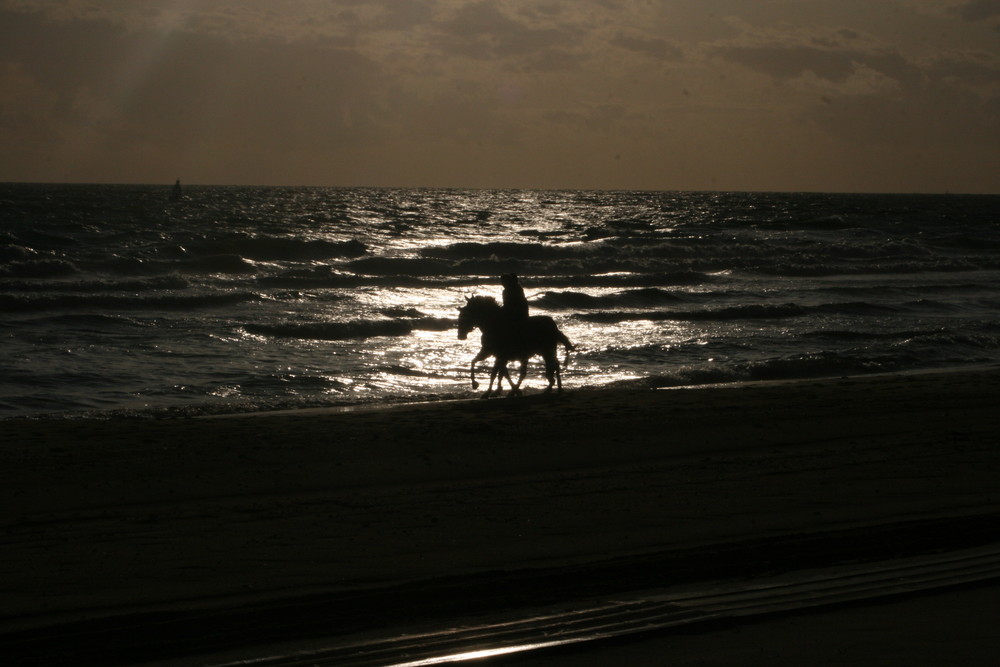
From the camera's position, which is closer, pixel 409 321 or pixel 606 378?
pixel 606 378

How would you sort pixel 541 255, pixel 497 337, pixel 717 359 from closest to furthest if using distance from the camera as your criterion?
1. pixel 497 337
2. pixel 717 359
3. pixel 541 255

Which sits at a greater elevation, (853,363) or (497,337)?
(497,337)

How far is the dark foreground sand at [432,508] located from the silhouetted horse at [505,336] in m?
1.66

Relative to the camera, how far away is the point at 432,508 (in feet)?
24.7

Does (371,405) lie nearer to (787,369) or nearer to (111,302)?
(787,369)

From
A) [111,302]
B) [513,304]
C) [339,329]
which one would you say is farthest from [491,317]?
[111,302]

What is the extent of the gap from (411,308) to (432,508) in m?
16.8

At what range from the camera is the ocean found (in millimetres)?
14844

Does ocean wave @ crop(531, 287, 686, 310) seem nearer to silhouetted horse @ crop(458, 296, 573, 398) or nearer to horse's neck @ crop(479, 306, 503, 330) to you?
silhouetted horse @ crop(458, 296, 573, 398)

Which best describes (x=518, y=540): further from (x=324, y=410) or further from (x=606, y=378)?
(x=606, y=378)

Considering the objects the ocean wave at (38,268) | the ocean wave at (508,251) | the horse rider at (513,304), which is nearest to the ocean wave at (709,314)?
the horse rider at (513,304)

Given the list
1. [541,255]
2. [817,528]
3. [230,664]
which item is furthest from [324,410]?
[541,255]

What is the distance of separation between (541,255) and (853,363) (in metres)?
27.3

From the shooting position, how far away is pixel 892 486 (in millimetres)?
8000
